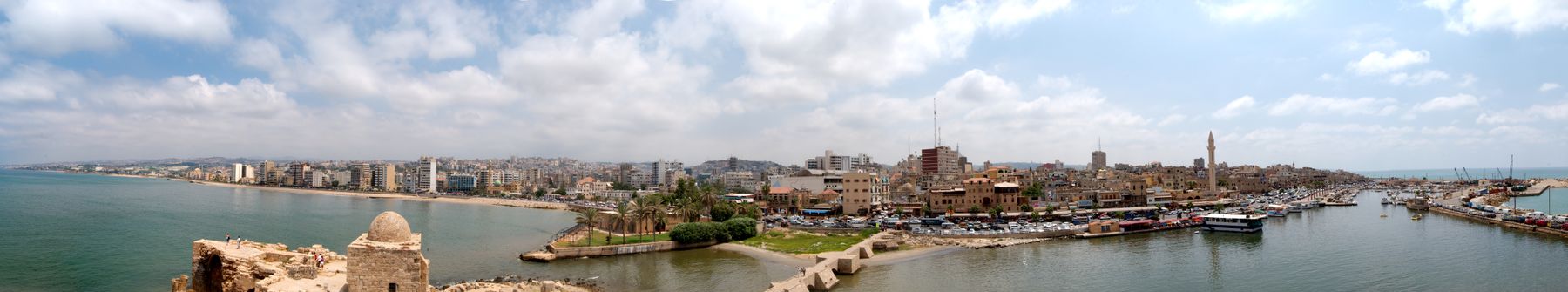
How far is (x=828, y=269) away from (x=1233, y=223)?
116ft

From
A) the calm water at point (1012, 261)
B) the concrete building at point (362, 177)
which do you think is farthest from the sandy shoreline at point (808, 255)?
the concrete building at point (362, 177)

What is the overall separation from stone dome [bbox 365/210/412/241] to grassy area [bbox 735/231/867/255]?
2433 centimetres

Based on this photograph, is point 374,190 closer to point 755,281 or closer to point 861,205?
point 861,205

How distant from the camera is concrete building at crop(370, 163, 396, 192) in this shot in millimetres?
143625

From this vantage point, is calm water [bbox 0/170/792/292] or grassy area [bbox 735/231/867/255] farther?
grassy area [bbox 735/231/867/255]

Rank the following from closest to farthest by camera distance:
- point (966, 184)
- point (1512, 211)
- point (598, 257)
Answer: point (598, 257)
point (1512, 211)
point (966, 184)

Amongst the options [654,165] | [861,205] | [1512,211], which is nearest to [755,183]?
[654,165]

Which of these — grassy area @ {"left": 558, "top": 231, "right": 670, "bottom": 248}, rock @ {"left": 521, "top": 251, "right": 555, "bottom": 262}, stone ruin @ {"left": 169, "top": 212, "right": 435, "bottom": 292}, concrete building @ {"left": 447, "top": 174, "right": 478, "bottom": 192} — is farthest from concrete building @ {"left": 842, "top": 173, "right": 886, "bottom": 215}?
concrete building @ {"left": 447, "top": 174, "right": 478, "bottom": 192}

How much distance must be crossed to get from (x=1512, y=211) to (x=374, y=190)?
157616 mm

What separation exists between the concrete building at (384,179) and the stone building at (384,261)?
145 metres

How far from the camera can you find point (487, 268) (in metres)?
33.0

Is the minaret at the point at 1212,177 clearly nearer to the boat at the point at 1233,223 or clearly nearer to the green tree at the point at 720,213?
the boat at the point at 1233,223

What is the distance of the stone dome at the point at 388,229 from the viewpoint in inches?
546

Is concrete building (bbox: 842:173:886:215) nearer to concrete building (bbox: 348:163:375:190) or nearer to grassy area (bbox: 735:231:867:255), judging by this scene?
grassy area (bbox: 735:231:867:255)
